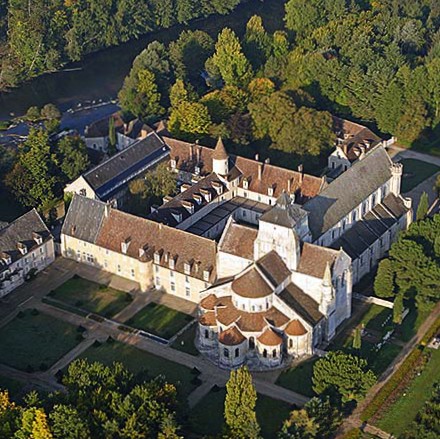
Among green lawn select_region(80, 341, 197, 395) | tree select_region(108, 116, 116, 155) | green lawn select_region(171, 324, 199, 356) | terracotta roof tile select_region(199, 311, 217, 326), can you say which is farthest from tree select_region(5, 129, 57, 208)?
terracotta roof tile select_region(199, 311, 217, 326)

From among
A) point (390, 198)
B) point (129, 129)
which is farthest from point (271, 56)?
point (390, 198)

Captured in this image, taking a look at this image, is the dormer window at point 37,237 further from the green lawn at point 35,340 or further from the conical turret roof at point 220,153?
the conical turret roof at point 220,153

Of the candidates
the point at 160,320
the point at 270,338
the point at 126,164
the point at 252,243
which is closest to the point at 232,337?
the point at 270,338

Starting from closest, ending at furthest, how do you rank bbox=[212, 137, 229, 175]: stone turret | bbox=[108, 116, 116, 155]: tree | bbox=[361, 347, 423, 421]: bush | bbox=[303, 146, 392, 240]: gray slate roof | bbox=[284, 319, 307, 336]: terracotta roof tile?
bbox=[361, 347, 423, 421]: bush, bbox=[284, 319, 307, 336]: terracotta roof tile, bbox=[303, 146, 392, 240]: gray slate roof, bbox=[212, 137, 229, 175]: stone turret, bbox=[108, 116, 116, 155]: tree

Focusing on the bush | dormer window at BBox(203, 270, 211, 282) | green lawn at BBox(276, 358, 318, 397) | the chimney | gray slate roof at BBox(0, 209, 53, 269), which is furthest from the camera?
the chimney

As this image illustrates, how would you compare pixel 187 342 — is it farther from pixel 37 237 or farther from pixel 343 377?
pixel 37 237

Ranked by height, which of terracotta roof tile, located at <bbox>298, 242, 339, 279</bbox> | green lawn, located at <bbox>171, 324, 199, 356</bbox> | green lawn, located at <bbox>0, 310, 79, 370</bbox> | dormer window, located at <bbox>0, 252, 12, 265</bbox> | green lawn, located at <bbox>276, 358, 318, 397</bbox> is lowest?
green lawn, located at <bbox>276, 358, 318, 397</bbox>

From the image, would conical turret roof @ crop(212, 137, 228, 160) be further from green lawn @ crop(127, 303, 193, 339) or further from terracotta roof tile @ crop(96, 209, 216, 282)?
green lawn @ crop(127, 303, 193, 339)
